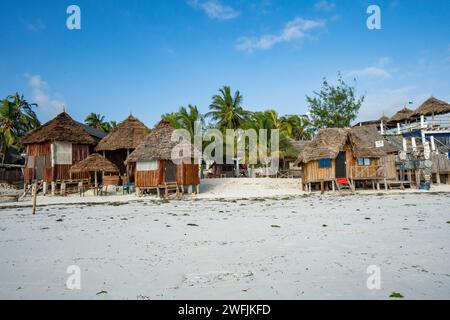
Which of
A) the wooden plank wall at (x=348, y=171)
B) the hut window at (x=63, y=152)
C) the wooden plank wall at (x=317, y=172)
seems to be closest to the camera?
the wooden plank wall at (x=317, y=172)

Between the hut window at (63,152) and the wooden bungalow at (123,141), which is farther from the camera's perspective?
the wooden bungalow at (123,141)

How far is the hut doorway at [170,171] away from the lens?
2062cm

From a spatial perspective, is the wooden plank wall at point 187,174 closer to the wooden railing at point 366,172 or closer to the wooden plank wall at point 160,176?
the wooden plank wall at point 160,176

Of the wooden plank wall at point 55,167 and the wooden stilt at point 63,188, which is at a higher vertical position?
the wooden plank wall at point 55,167

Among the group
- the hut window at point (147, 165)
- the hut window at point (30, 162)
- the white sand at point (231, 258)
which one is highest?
the hut window at point (30, 162)

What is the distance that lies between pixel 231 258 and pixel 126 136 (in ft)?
73.3

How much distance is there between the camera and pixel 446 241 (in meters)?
5.99

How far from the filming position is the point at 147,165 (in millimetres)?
20859

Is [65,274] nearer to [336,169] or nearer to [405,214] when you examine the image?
[405,214]

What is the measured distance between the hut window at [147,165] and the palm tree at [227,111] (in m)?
16.2

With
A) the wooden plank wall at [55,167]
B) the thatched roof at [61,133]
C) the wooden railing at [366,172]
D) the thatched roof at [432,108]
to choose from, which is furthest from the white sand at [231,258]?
the thatched roof at [432,108]

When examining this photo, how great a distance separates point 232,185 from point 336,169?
29.0 ft

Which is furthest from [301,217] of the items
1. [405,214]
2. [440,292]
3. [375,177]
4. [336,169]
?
[375,177]

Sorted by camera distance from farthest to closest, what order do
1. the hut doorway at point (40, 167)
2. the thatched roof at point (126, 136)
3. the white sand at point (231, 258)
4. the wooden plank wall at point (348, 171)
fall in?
the thatched roof at point (126, 136)
the hut doorway at point (40, 167)
the wooden plank wall at point (348, 171)
the white sand at point (231, 258)
